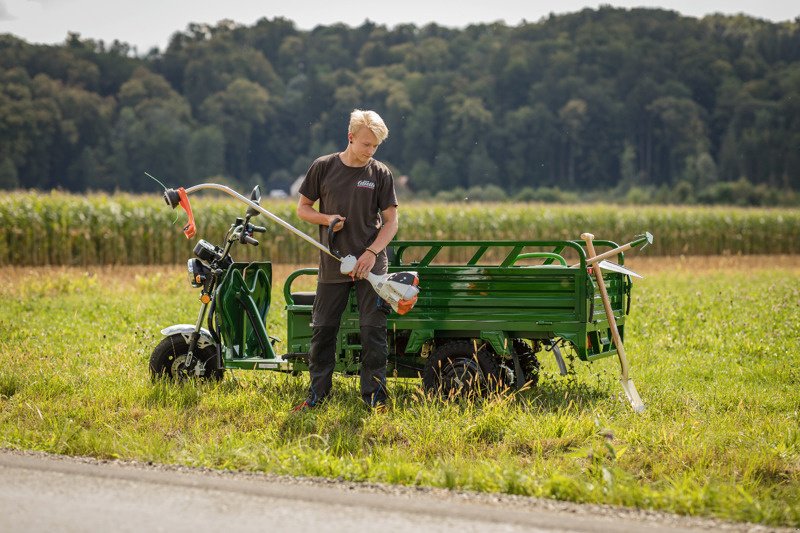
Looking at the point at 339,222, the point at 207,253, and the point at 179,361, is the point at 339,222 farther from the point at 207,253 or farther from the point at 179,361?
the point at 179,361

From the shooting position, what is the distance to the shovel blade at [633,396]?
7699mm

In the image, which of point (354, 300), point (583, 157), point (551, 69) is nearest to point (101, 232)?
point (354, 300)

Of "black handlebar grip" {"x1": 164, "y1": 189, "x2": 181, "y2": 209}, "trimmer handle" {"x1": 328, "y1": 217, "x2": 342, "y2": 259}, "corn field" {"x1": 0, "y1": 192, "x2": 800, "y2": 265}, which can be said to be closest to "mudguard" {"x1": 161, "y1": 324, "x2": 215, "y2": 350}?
"black handlebar grip" {"x1": 164, "y1": 189, "x2": 181, "y2": 209}

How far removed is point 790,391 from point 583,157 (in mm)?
93707

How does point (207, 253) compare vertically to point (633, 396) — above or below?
above

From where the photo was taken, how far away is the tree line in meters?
93.4

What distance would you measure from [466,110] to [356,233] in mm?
95904

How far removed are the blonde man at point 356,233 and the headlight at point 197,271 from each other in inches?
48.2

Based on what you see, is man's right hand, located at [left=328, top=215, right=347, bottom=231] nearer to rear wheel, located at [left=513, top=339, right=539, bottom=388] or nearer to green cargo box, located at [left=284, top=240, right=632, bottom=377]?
green cargo box, located at [left=284, top=240, right=632, bottom=377]

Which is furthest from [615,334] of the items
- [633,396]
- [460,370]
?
[460,370]

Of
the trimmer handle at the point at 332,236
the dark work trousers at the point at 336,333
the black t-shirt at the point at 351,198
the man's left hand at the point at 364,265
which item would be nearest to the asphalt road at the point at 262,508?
the dark work trousers at the point at 336,333

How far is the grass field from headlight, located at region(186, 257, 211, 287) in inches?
34.7

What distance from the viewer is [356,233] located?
761 cm

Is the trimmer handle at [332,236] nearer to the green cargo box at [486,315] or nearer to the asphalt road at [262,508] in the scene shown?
the green cargo box at [486,315]
